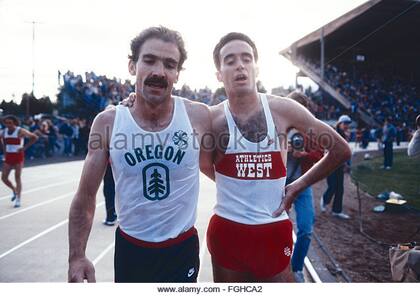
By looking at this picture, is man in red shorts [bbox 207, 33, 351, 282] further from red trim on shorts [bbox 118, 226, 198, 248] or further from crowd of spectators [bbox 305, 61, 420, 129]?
crowd of spectators [bbox 305, 61, 420, 129]

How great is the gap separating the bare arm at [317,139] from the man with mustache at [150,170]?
65 cm

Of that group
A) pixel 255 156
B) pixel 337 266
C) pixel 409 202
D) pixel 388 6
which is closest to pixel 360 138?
pixel 409 202

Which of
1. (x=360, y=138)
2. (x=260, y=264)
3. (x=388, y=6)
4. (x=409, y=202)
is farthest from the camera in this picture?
Answer: (x=360, y=138)

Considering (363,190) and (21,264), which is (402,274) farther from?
(363,190)

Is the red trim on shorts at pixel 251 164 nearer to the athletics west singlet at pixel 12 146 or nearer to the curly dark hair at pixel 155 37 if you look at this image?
the curly dark hair at pixel 155 37

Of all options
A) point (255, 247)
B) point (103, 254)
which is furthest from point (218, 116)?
point (103, 254)

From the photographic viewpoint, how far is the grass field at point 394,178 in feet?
24.4

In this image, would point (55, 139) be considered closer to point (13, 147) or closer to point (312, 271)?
point (13, 147)

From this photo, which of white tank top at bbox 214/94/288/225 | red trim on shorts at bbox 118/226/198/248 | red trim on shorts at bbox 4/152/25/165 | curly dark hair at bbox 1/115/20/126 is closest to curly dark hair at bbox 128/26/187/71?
white tank top at bbox 214/94/288/225

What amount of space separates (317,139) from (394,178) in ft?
29.1

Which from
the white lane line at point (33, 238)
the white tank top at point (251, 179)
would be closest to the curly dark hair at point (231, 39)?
the white tank top at point (251, 179)

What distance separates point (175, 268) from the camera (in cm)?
175

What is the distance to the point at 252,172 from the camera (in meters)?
1.85

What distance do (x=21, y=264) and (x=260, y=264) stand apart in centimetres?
286
